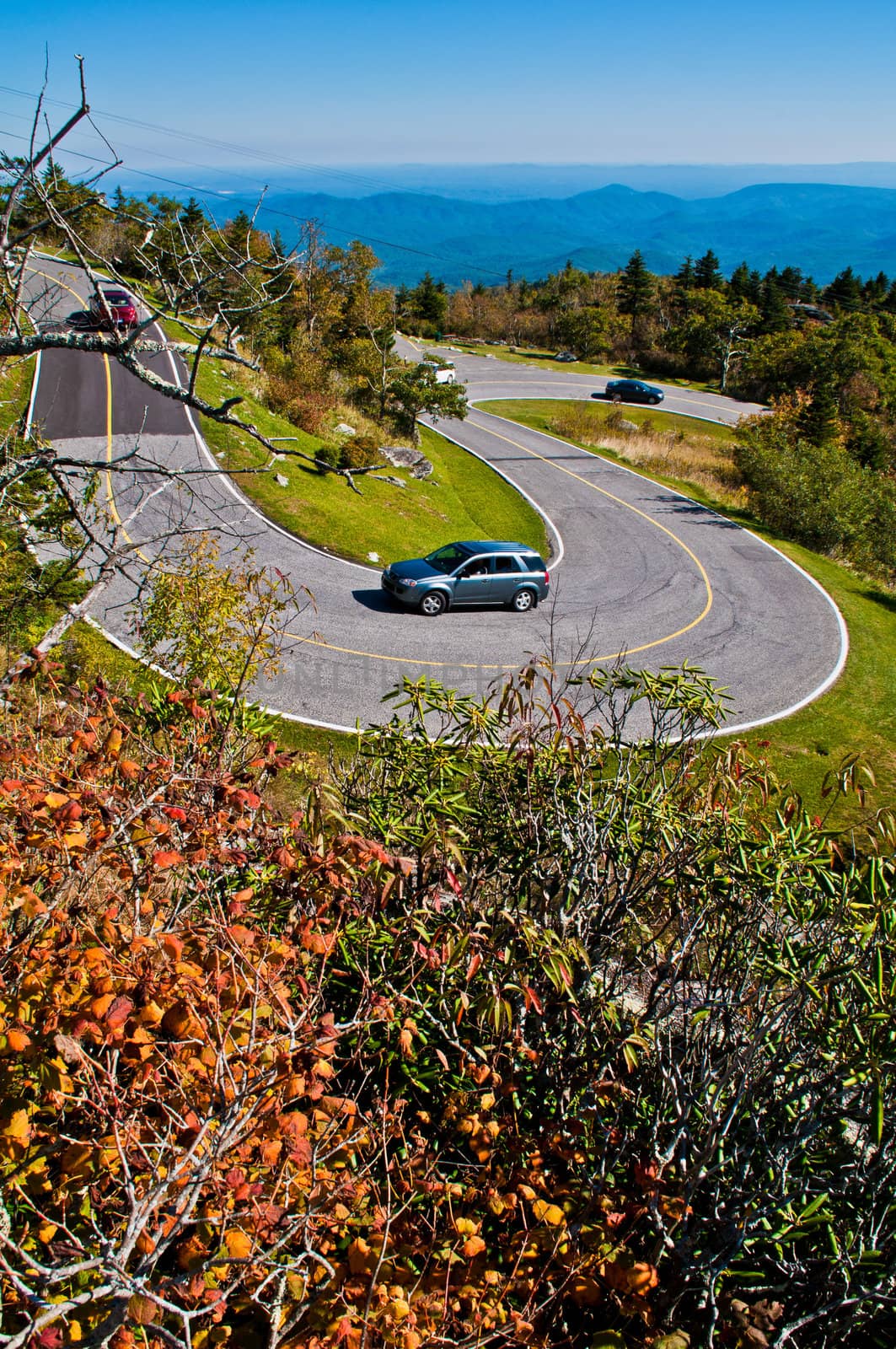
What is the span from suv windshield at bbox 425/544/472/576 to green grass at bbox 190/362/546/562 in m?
2.76

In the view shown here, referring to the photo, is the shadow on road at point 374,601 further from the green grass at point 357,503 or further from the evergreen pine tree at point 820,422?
the evergreen pine tree at point 820,422

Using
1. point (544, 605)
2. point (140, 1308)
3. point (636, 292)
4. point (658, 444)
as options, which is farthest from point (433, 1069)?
point (636, 292)

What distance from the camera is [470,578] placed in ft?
71.7

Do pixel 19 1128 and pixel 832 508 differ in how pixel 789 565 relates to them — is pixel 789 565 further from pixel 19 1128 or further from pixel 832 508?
pixel 19 1128

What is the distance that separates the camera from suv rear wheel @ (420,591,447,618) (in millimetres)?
21422

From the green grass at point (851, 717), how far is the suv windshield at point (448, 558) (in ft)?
30.3

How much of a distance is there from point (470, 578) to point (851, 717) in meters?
10.6

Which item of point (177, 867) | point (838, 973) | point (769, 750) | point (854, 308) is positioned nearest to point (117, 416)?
point (769, 750)

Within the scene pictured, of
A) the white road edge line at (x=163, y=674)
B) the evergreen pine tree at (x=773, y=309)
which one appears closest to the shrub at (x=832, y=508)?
the white road edge line at (x=163, y=674)

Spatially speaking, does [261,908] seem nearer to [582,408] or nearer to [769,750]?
[769,750]

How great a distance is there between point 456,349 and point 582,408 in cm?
2570

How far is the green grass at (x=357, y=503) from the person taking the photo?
25391 millimetres

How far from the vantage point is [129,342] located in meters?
5.57

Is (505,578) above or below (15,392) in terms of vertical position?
below
